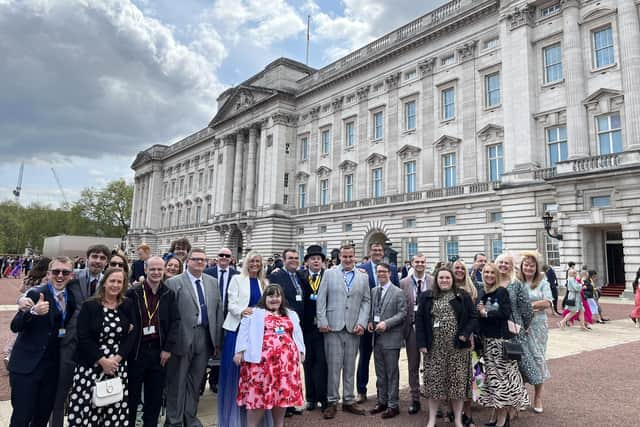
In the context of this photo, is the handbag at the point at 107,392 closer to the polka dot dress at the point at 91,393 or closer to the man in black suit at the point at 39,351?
the polka dot dress at the point at 91,393

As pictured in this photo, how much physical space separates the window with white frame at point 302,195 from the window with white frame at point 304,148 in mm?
2834

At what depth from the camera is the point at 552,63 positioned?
2634cm

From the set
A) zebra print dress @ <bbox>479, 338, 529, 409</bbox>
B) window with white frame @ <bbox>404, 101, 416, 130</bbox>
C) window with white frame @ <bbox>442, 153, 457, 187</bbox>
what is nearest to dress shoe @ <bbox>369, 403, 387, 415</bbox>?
zebra print dress @ <bbox>479, 338, 529, 409</bbox>

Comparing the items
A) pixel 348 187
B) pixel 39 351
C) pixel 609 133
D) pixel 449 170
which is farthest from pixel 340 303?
pixel 348 187

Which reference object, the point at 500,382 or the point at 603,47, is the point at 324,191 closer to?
the point at 603,47

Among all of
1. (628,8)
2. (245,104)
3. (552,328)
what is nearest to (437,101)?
(628,8)

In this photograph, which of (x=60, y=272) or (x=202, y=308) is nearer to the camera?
(x=60, y=272)

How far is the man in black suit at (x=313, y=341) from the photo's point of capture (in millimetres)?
6809

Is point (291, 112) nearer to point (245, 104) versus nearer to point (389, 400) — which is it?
point (245, 104)

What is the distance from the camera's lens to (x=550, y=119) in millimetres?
25844

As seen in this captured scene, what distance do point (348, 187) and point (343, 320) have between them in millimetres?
33412

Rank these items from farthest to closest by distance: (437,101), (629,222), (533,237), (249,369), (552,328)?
1. (437,101)
2. (533,237)
3. (629,222)
4. (552,328)
5. (249,369)

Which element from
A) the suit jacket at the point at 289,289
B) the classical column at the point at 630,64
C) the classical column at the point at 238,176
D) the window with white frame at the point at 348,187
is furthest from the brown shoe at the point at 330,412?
the classical column at the point at 238,176

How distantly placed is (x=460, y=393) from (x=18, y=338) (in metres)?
5.38
